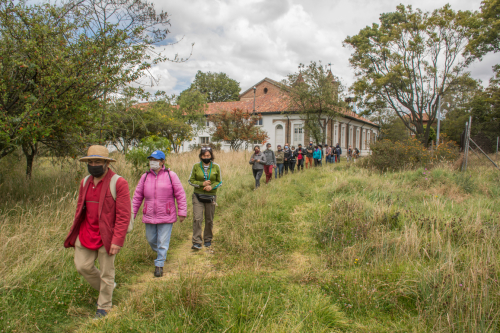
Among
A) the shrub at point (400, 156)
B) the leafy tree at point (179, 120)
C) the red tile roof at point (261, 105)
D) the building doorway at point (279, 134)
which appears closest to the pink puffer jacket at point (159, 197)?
the shrub at point (400, 156)

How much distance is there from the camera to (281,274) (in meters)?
4.18

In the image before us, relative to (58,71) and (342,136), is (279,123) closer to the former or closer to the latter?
(342,136)

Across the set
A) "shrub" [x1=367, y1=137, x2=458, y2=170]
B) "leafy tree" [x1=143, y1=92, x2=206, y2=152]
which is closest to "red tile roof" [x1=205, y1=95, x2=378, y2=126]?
"leafy tree" [x1=143, y1=92, x2=206, y2=152]

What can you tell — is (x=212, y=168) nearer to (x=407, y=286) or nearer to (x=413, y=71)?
(x=407, y=286)

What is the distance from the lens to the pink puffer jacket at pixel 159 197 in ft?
14.4

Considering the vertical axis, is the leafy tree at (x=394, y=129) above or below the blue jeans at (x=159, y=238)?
above

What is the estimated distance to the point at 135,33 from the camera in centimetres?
637

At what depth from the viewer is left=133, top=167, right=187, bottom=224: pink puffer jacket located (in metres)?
4.40

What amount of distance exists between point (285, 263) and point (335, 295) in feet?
3.82

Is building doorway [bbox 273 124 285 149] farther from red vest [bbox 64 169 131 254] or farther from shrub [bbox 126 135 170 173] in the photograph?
red vest [bbox 64 169 131 254]

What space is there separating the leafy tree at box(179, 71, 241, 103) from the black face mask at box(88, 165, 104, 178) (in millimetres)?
57930

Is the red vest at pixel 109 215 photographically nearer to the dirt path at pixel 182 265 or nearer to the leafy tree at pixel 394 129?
the dirt path at pixel 182 265

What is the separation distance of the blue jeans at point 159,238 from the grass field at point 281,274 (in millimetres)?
269

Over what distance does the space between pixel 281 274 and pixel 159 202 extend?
6.56 feet
